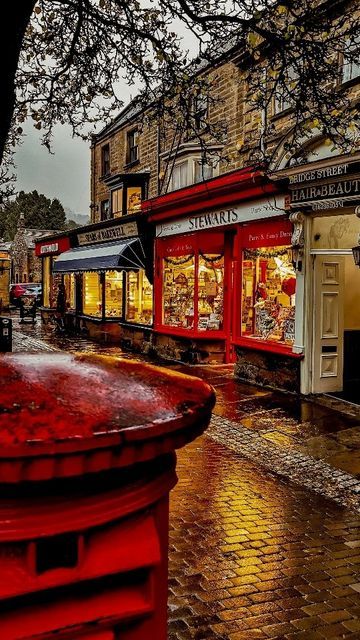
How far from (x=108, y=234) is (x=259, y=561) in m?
16.8

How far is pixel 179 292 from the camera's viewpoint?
1568 cm

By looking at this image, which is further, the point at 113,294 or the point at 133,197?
the point at 113,294

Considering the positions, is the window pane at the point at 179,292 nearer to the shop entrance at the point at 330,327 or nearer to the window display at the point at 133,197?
the shop entrance at the point at 330,327

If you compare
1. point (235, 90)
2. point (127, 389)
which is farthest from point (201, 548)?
point (235, 90)

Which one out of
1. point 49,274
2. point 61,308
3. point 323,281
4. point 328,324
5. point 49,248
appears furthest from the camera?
point 49,274

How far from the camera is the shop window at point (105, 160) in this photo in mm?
25719

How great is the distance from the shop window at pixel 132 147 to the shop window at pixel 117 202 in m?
1.36

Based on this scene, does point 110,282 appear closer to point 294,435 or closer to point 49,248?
point 49,248

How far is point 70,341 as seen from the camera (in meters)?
20.4

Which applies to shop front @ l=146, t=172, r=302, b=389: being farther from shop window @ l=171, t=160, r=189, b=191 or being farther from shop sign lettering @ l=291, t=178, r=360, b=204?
shop window @ l=171, t=160, r=189, b=191

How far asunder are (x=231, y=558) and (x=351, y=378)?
7.94 meters

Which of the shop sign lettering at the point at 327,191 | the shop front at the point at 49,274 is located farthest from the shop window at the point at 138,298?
the shop front at the point at 49,274

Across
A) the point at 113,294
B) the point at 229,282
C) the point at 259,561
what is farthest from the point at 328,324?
the point at 113,294

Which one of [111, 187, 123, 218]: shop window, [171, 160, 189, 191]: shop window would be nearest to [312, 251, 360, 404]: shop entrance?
[171, 160, 189, 191]: shop window
